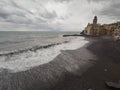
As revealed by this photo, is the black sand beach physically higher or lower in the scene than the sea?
lower

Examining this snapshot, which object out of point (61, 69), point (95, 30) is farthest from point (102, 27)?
point (61, 69)

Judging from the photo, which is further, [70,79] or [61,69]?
[61,69]

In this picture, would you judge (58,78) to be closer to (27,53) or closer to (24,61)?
(24,61)

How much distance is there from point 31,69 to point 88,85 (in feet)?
23.5

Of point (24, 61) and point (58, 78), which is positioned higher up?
point (24, 61)

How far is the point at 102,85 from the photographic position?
9.98m

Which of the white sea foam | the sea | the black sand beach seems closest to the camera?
the black sand beach

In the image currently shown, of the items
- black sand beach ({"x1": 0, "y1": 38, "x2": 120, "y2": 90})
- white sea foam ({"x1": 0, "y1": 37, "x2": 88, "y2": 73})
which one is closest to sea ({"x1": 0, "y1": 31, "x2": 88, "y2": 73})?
white sea foam ({"x1": 0, "y1": 37, "x2": 88, "y2": 73})

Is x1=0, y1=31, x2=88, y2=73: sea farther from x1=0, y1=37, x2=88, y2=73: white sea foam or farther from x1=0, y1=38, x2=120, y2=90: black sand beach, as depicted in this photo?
x1=0, y1=38, x2=120, y2=90: black sand beach

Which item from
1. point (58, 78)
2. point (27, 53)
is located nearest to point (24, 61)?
point (27, 53)

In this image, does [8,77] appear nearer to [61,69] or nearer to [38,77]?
[38,77]

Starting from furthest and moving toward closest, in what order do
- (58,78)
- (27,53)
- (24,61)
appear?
(27,53) → (24,61) → (58,78)

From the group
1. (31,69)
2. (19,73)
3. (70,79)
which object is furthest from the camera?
(31,69)

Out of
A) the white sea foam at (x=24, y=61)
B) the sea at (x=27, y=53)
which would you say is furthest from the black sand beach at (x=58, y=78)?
the sea at (x=27, y=53)
